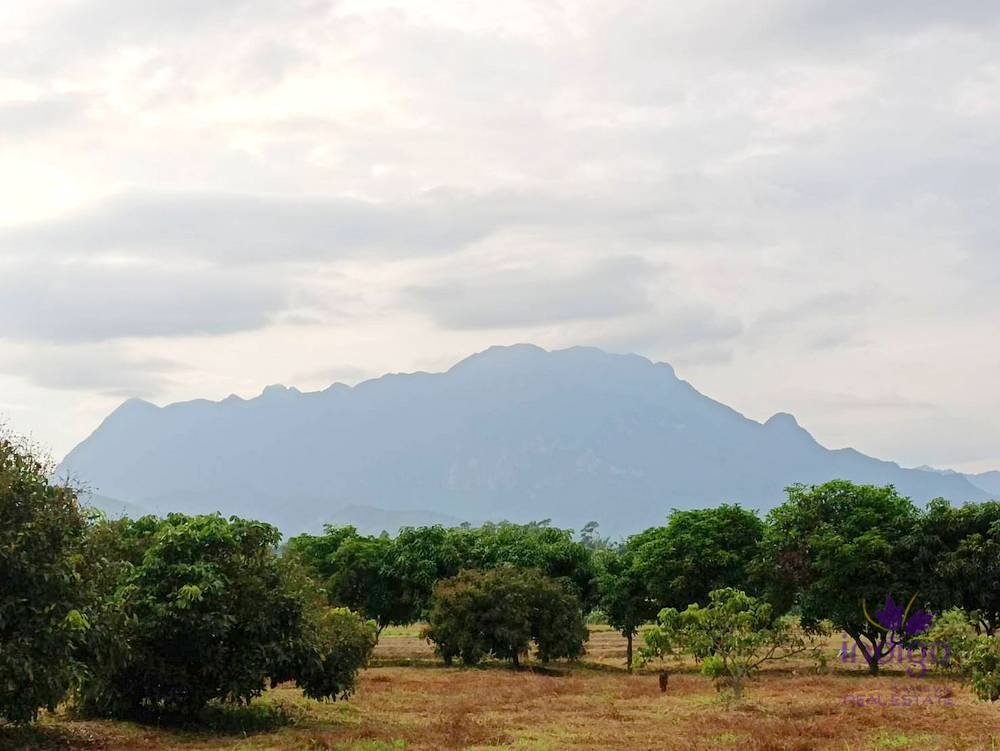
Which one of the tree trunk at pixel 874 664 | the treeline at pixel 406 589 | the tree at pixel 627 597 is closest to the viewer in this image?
the treeline at pixel 406 589

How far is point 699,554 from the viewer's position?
6269 cm

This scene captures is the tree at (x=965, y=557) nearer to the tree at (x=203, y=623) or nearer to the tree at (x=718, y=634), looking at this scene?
the tree at (x=718, y=634)

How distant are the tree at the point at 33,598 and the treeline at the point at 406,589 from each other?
5cm

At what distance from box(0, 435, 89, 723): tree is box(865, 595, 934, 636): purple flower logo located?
43.0 metres

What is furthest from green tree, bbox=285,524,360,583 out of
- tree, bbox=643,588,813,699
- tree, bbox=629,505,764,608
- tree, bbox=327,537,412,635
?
tree, bbox=643,588,813,699

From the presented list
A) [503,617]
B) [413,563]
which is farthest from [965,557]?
[413,563]

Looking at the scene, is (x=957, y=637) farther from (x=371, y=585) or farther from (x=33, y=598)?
(x=371, y=585)

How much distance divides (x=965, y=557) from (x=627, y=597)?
21233 mm

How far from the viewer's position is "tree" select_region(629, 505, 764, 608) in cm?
6200

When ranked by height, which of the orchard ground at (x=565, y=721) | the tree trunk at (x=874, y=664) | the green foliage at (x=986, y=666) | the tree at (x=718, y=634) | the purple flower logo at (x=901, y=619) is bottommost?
the tree trunk at (x=874, y=664)

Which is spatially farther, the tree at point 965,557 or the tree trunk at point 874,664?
the tree trunk at point 874,664

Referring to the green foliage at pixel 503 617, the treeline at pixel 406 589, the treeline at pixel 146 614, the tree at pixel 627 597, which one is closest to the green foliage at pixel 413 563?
the treeline at pixel 406 589

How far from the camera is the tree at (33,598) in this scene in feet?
76.4

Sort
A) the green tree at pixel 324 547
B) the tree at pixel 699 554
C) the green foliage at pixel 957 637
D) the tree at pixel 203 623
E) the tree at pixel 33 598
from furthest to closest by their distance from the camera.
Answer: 1. the green tree at pixel 324 547
2. the tree at pixel 699 554
3. the tree at pixel 203 623
4. the green foliage at pixel 957 637
5. the tree at pixel 33 598
